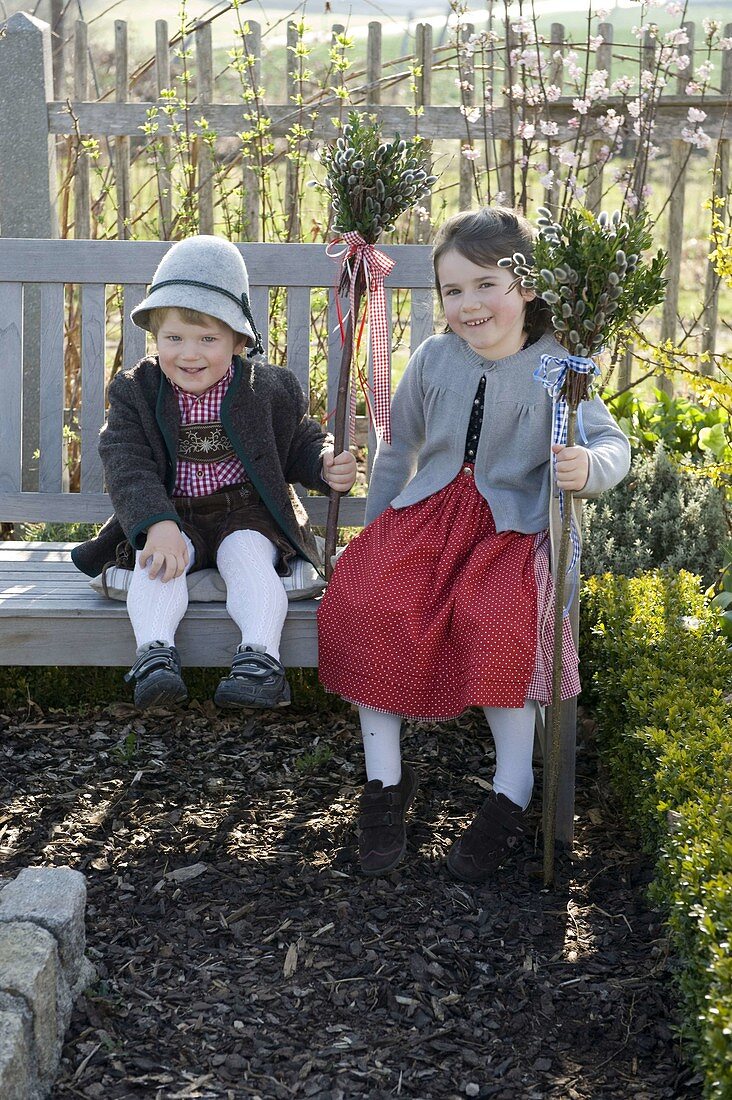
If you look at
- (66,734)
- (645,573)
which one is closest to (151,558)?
(66,734)

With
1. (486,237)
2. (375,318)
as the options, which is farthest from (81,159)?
(486,237)

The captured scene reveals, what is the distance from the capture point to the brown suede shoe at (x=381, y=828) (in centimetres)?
259

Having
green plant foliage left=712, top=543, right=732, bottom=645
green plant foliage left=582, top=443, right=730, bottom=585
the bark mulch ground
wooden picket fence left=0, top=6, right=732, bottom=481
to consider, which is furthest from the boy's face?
wooden picket fence left=0, top=6, right=732, bottom=481

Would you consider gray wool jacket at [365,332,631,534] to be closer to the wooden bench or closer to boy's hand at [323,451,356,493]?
boy's hand at [323,451,356,493]

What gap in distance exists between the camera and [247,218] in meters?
5.12

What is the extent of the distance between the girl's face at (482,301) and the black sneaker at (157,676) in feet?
3.30

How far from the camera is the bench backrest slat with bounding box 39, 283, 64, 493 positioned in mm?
3387

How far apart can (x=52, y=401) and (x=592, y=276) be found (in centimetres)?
182

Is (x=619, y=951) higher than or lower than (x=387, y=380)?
lower

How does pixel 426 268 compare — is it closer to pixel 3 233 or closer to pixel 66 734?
pixel 66 734

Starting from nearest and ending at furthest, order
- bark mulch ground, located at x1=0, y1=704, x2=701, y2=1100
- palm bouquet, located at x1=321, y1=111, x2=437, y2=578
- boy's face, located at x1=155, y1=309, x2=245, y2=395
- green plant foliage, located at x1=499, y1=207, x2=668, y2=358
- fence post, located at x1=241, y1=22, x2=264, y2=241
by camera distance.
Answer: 1. bark mulch ground, located at x1=0, y1=704, x2=701, y2=1100
2. green plant foliage, located at x1=499, y1=207, x2=668, y2=358
3. palm bouquet, located at x1=321, y1=111, x2=437, y2=578
4. boy's face, located at x1=155, y1=309, x2=245, y2=395
5. fence post, located at x1=241, y1=22, x2=264, y2=241

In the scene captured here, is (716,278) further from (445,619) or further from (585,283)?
(585,283)

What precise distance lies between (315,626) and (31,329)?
2370mm

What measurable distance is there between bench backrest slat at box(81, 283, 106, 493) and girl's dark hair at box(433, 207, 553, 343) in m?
1.13
